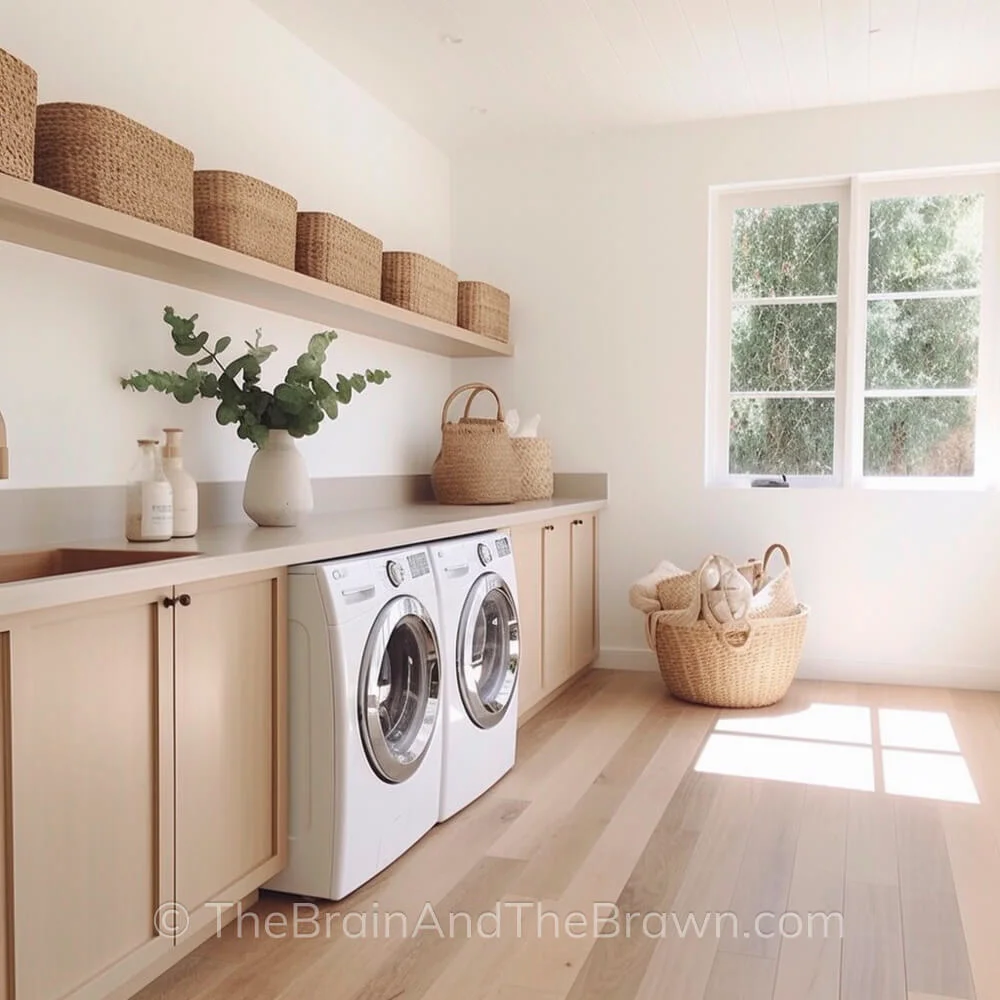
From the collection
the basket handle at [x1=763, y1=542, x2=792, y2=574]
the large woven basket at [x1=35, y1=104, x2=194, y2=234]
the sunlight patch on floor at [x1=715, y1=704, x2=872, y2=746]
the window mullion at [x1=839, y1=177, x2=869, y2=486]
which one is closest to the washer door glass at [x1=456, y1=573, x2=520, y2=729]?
the sunlight patch on floor at [x1=715, y1=704, x2=872, y2=746]

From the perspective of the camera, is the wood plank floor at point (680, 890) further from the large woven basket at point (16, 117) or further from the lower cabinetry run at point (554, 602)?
the large woven basket at point (16, 117)

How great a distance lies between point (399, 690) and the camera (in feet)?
8.23

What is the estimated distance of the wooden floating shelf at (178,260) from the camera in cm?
198

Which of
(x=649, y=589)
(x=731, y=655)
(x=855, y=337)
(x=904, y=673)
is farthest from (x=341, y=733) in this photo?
(x=855, y=337)

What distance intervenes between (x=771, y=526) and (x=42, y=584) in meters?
3.39

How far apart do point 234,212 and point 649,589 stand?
227cm

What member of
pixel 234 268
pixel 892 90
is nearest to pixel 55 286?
pixel 234 268

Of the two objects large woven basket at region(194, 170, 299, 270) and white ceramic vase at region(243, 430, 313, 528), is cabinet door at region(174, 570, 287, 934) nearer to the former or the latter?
white ceramic vase at region(243, 430, 313, 528)

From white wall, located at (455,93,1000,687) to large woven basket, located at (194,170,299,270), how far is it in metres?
2.08

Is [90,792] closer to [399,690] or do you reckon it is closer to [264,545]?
[264,545]

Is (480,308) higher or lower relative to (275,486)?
higher

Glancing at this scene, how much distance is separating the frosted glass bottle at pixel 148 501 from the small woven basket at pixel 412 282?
4.75 feet

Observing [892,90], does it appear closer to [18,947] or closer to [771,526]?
[771,526]

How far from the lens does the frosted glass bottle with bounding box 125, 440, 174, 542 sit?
7.50ft
